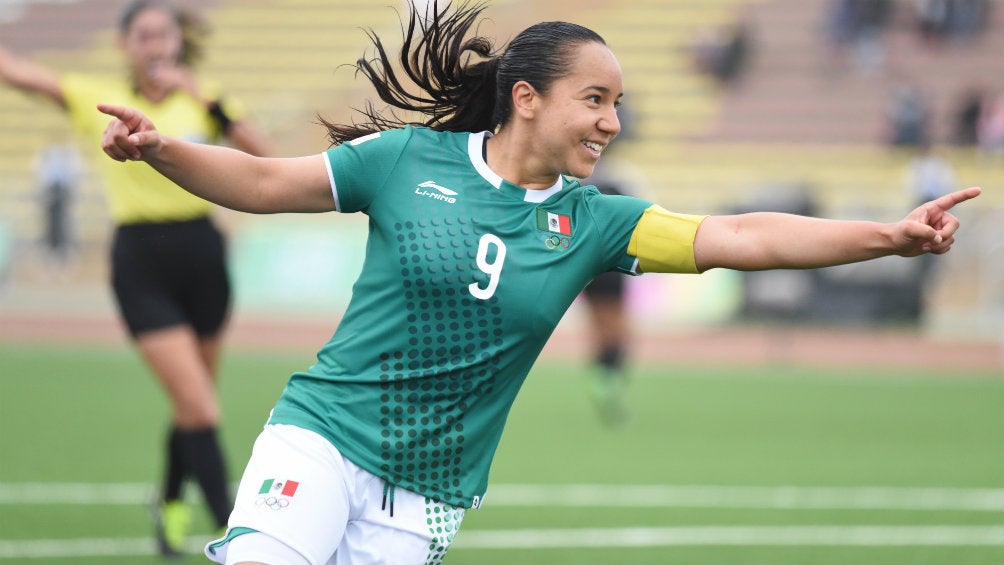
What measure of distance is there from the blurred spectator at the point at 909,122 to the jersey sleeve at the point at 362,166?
23.3 meters

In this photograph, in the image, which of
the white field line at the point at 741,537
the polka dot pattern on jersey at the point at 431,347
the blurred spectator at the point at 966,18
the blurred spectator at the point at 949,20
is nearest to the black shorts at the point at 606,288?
the white field line at the point at 741,537

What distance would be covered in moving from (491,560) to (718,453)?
13.4 ft

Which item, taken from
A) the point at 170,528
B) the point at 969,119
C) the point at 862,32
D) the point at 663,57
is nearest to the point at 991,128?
the point at 969,119

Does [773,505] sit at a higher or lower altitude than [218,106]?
lower

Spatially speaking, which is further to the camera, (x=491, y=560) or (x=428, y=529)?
(x=491, y=560)

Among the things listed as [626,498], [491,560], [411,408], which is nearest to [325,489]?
[411,408]

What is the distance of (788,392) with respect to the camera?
14.9 meters

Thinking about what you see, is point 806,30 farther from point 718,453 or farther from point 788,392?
point 718,453

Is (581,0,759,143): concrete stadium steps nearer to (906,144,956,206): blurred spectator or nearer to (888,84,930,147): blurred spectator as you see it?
(888,84,930,147): blurred spectator

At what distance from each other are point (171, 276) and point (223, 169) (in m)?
3.15

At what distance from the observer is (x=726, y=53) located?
29031 millimetres

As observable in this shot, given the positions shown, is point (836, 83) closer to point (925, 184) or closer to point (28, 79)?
point (925, 184)

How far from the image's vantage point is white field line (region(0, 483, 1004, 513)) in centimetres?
831

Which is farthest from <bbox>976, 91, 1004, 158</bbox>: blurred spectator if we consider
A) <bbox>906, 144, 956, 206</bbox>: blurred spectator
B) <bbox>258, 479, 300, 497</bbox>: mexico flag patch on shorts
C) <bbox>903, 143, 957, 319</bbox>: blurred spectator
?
<bbox>258, 479, 300, 497</bbox>: mexico flag patch on shorts
